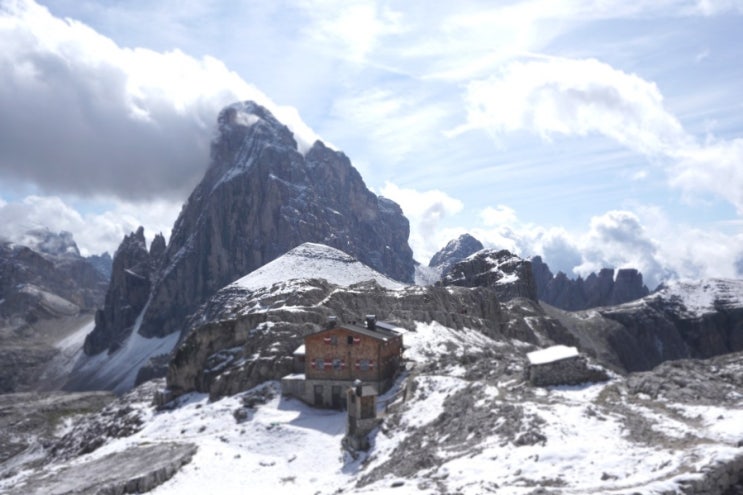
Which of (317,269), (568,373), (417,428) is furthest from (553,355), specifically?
(317,269)

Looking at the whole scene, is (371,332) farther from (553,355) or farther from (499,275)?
(499,275)

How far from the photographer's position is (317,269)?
567ft

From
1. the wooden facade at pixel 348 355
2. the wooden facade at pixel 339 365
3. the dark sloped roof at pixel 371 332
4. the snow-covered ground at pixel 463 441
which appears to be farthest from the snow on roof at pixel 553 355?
the dark sloped roof at pixel 371 332

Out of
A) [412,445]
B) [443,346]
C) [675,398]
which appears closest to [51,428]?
[443,346]

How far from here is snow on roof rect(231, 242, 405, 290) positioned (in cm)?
16975

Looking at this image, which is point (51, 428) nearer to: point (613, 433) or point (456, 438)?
point (456, 438)

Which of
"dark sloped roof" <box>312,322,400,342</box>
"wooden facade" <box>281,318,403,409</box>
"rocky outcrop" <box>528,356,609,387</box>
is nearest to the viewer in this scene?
"rocky outcrop" <box>528,356,609,387</box>

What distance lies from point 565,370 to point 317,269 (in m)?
131

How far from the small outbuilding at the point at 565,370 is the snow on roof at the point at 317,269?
121 m

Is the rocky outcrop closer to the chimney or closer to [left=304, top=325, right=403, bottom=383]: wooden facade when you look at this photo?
[left=304, top=325, right=403, bottom=383]: wooden facade

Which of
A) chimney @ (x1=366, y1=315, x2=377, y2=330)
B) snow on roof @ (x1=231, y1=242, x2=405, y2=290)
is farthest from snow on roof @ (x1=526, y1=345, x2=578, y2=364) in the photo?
snow on roof @ (x1=231, y1=242, x2=405, y2=290)

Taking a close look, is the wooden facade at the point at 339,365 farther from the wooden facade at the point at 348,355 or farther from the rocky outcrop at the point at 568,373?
the rocky outcrop at the point at 568,373

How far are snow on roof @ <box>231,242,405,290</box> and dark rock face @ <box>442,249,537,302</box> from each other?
17685mm

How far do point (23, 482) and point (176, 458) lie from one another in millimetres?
20575
